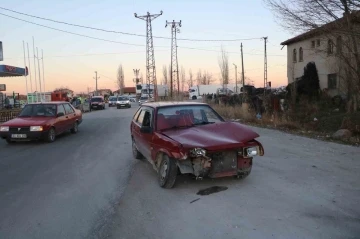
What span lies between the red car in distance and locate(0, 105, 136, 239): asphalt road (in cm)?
85

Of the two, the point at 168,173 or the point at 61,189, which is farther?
the point at 61,189

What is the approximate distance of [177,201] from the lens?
539 cm

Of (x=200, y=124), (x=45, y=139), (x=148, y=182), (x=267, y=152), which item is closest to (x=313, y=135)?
(x=267, y=152)

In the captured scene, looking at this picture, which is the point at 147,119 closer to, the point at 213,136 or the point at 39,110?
the point at 213,136

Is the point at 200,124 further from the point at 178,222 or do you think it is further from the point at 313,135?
the point at 313,135

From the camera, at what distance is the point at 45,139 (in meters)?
12.6

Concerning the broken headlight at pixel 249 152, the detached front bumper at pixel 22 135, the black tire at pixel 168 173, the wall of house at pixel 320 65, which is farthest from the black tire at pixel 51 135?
the wall of house at pixel 320 65

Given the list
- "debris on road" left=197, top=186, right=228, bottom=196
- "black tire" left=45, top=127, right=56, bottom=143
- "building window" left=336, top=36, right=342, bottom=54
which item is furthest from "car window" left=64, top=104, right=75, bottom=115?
"building window" left=336, top=36, right=342, bottom=54

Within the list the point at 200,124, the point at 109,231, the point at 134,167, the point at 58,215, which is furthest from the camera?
the point at 134,167

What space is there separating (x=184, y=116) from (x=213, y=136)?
126 centimetres

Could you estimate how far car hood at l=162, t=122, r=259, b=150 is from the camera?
568cm

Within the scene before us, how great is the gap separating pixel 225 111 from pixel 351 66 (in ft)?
29.1

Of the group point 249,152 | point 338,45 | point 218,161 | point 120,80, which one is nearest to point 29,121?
point 218,161

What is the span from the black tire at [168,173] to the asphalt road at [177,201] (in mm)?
139
